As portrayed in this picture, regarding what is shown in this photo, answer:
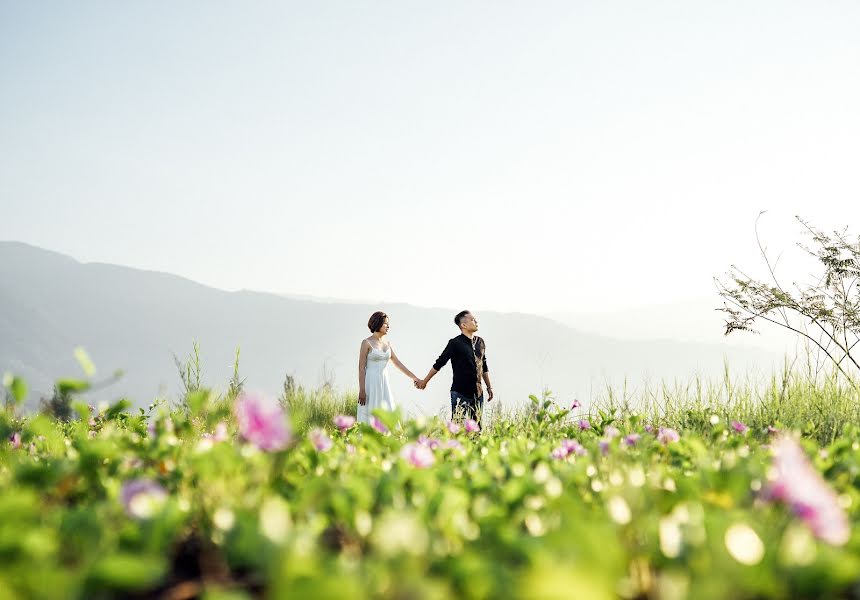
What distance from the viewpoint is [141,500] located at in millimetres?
1233

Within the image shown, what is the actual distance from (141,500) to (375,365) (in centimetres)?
762

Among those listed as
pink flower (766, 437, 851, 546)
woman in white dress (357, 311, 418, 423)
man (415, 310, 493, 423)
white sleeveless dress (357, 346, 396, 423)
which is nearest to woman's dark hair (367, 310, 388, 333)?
woman in white dress (357, 311, 418, 423)

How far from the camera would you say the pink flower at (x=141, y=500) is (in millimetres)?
1203

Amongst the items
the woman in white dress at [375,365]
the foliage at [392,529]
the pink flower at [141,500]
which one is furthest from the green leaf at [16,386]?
the woman in white dress at [375,365]

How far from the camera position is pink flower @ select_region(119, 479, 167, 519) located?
1203 mm

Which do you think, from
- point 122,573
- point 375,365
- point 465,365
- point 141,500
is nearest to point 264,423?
point 141,500

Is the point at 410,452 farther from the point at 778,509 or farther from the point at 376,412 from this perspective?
the point at 778,509

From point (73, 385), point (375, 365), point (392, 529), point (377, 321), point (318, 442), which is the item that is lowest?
point (375, 365)

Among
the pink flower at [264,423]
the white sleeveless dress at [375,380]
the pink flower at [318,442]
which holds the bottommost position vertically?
the white sleeveless dress at [375,380]

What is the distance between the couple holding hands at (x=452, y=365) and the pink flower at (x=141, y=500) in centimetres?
645

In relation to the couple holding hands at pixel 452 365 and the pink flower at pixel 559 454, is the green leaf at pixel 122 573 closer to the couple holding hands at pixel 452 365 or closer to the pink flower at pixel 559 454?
the pink flower at pixel 559 454

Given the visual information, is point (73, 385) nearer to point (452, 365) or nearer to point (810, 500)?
point (810, 500)

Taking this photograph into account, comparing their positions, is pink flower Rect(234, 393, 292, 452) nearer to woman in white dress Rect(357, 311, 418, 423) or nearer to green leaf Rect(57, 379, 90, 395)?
green leaf Rect(57, 379, 90, 395)

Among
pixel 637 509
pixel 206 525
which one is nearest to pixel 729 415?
pixel 637 509
